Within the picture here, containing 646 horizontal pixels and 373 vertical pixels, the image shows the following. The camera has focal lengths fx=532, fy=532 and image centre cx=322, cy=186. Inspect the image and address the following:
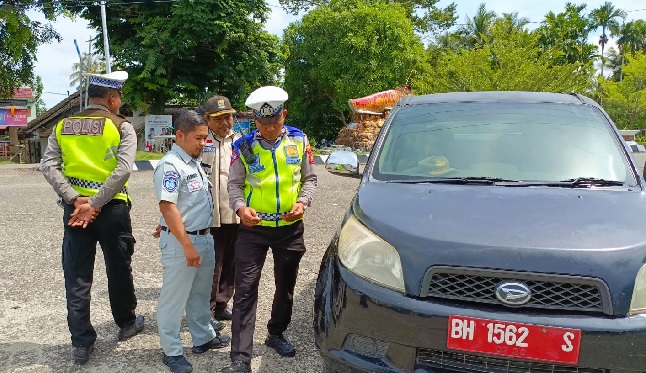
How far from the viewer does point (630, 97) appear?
35.8 meters

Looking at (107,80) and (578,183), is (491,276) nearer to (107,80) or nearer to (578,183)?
(578,183)

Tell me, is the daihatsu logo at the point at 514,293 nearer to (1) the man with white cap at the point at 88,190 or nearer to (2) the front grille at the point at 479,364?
(2) the front grille at the point at 479,364

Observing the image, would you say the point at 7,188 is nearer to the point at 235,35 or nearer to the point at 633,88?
the point at 235,35

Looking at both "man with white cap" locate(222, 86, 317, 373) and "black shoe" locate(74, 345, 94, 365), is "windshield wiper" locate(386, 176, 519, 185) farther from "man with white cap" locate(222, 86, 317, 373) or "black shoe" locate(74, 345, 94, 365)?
"black shoe" locate(74, 345, 94, 365)

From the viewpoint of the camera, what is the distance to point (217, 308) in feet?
12.7

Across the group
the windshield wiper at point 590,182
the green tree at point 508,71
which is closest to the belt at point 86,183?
the windshield wiper at point 590,182

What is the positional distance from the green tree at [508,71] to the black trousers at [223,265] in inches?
469

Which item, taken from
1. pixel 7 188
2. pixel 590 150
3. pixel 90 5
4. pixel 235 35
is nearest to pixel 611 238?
pixel 590 150

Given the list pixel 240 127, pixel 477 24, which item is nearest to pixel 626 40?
pixel 477 24

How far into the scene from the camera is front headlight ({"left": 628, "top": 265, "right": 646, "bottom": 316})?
1.85 m

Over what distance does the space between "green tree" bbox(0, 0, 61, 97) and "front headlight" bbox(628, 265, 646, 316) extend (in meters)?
20.3

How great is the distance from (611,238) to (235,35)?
2183 centimetres

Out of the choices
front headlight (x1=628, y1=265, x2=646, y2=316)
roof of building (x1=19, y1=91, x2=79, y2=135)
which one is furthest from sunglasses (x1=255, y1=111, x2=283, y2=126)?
roof of building (x1=19, y1=91, x2=79, y2=135)

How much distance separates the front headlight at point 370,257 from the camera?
205 cm
